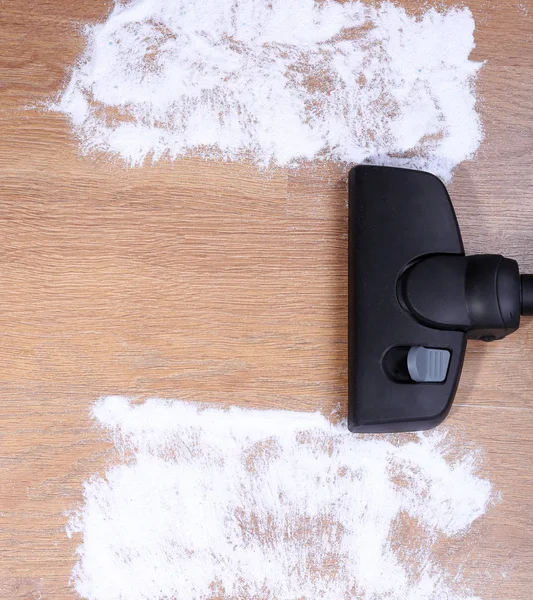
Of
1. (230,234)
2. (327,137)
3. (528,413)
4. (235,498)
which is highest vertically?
(327,137)

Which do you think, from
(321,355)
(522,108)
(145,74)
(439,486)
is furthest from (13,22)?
(439,486)

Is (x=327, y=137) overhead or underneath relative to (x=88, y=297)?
overhead

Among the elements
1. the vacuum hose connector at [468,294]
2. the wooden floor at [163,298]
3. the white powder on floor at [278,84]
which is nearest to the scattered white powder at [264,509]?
the wooden floor at [163,298]

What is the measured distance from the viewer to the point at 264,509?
29.3 inches

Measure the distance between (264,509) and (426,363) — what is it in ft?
1.05

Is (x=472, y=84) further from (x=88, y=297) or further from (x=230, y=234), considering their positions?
(x=88, y=297)

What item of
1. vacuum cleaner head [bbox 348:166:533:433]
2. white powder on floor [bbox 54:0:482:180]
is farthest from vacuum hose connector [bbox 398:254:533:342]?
white powder on floor [bbox 54:0:482:180]

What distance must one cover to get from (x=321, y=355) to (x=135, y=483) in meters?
0.33

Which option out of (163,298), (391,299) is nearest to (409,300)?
(391,299)

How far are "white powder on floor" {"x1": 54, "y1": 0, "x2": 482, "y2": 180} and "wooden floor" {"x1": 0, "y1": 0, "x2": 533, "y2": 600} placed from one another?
0.04 metres

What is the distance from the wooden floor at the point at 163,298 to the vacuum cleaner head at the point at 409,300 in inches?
2.2

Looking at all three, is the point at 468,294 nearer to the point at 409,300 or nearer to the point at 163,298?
the point at 409,300

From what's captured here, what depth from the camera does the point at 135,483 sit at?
0.74m

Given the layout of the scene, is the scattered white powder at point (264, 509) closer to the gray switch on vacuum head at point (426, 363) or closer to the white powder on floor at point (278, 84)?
the gray switch on vacuum head at point (426, 363)
